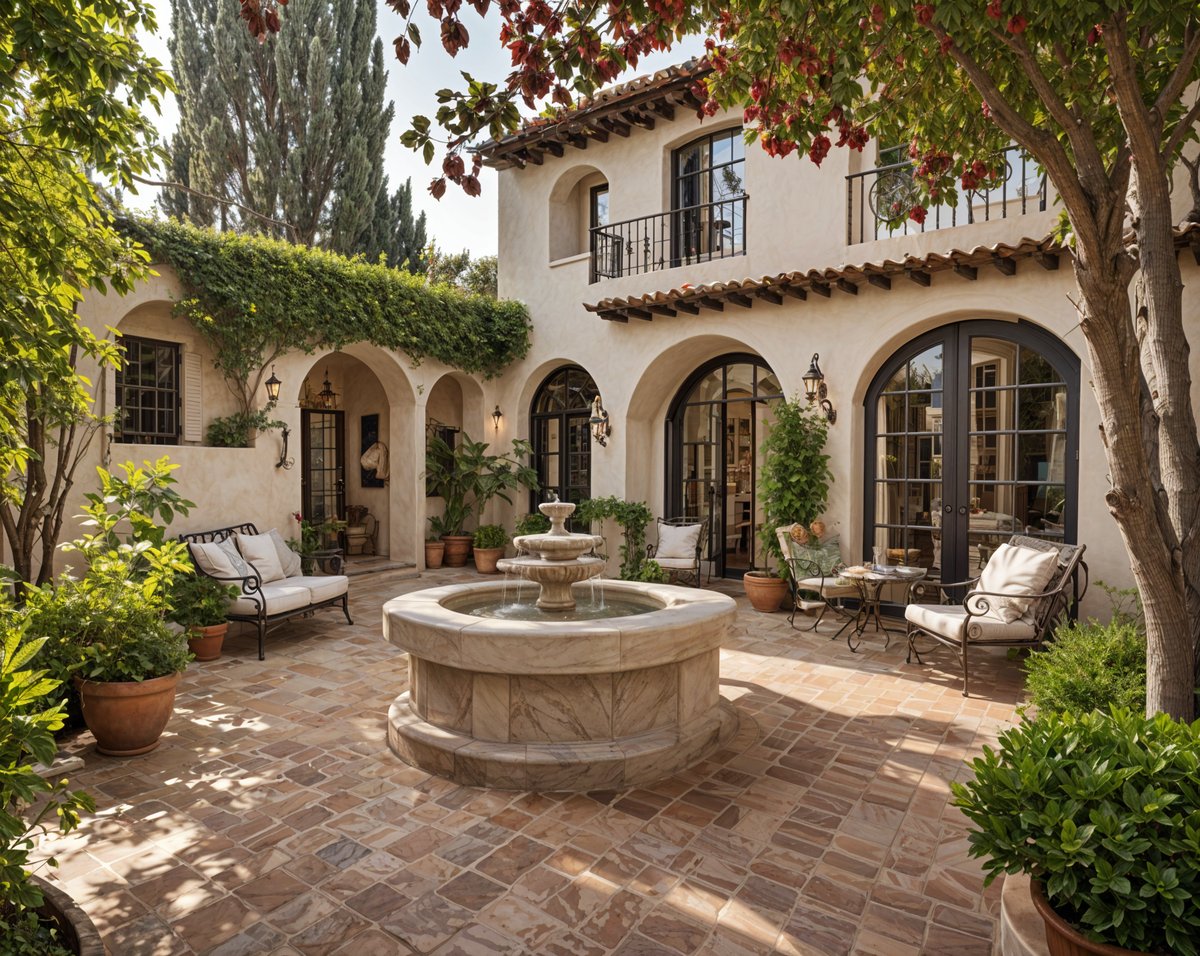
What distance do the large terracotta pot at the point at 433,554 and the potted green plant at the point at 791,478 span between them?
546 cm

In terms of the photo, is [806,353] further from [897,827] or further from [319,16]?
[319,16]

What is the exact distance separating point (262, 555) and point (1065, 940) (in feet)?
24.5

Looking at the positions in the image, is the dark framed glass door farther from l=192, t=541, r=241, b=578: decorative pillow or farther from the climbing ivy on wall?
l=192, t=541, r=241, b=578: decorative pillow

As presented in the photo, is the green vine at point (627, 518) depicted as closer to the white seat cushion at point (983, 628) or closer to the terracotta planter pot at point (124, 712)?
the white seat cushion at point (983, 628)

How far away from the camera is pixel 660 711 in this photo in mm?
4152

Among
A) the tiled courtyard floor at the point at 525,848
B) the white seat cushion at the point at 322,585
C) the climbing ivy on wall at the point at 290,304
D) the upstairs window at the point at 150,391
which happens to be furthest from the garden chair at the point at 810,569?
the upstairs window at the point at 150,391

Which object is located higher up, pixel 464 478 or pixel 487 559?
pixel 464 478

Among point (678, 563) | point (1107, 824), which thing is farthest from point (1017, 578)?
point (1107, 824)

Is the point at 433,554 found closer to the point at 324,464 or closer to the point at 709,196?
the point at 324,464

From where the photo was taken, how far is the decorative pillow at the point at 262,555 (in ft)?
24.1

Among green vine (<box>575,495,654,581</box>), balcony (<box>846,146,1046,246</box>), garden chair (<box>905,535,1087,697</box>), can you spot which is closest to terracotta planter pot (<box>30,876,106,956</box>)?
garden chair (<box>905,535,1087,697</box>)

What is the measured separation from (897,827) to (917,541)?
5.29 meters

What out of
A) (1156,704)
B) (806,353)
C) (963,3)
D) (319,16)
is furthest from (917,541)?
(319,16)

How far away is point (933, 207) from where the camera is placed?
8.21 meters
